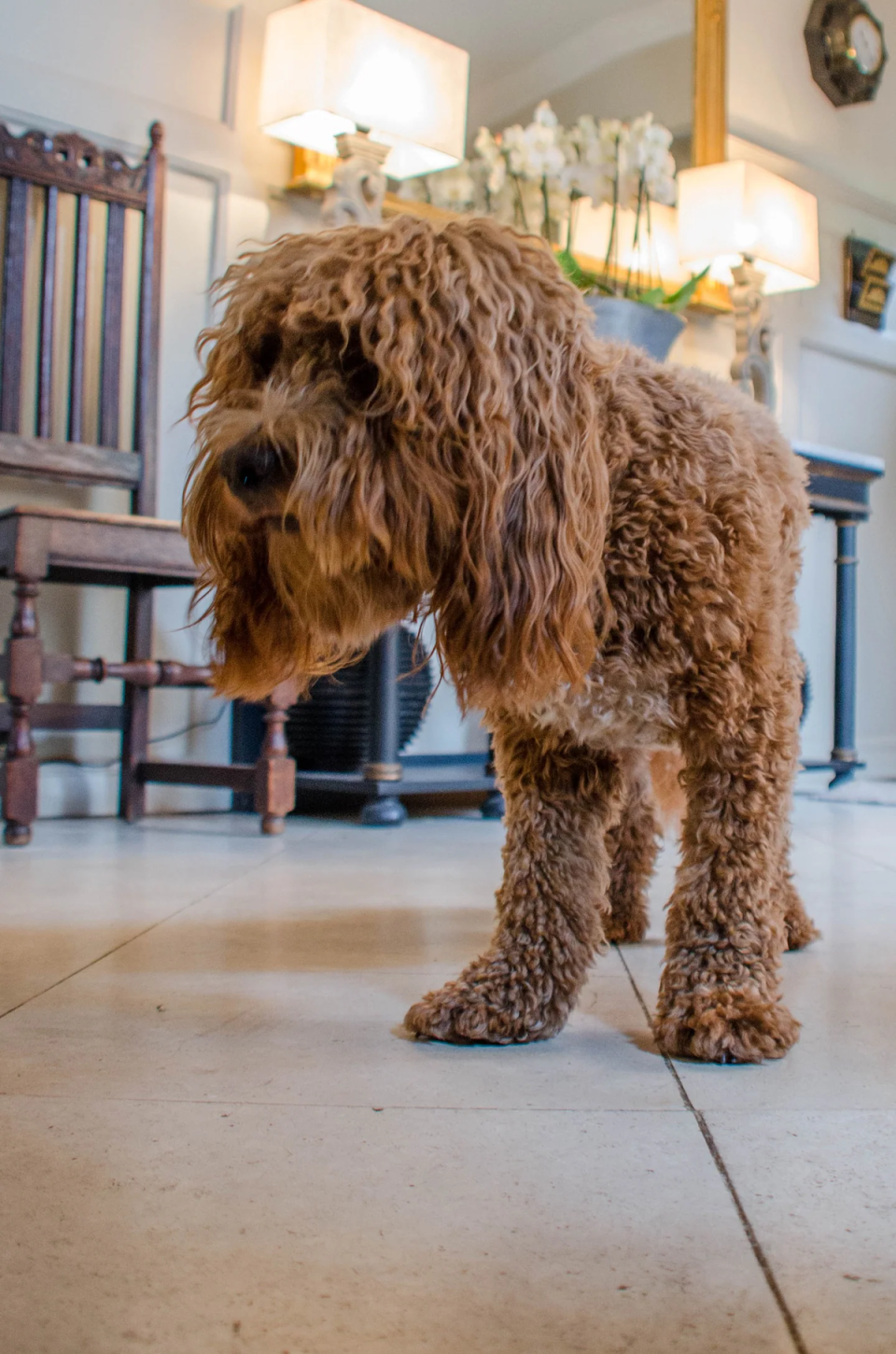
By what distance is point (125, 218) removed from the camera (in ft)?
9.12

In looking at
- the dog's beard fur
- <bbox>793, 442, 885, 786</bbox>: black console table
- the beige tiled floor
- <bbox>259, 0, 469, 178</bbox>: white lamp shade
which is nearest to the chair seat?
the beige tiled floor

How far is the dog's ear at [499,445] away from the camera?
931 mm

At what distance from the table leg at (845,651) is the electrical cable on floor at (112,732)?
2042 mm

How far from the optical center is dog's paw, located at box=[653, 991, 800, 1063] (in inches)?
42.3

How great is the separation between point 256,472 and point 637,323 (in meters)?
2.24

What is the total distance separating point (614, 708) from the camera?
114 centimetres

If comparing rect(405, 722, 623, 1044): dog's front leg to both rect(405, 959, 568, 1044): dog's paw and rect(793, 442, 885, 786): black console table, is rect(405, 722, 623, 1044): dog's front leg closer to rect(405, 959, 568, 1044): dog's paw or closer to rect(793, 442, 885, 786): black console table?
rect(405, 959, 568, 1044): dog's paw

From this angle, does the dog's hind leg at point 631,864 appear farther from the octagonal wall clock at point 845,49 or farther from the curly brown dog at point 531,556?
the octagonal wall clock at point 845,49

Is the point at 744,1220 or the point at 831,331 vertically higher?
the point at 831,331

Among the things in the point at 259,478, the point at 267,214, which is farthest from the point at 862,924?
the point at 267,214

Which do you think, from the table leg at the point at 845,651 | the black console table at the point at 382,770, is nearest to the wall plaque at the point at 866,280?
the table leg at the point at 845,651

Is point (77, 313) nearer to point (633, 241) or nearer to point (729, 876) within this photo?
point (633, 241)

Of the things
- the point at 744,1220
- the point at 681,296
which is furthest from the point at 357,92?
the point at 744,1220

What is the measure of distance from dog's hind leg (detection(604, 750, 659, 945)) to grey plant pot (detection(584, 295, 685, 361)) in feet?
5.02
